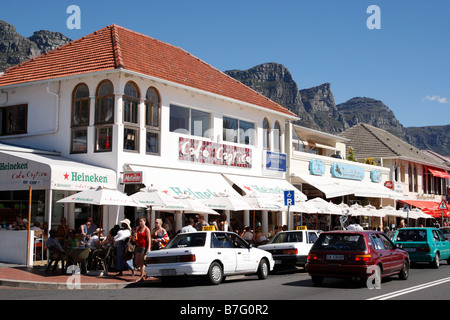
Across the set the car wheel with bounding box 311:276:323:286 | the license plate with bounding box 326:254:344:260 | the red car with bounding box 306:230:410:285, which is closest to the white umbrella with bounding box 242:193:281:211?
the car wheel with bounding box 311:276:323:286

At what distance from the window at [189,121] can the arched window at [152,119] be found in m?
0.96

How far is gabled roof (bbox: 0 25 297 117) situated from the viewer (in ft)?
73.6

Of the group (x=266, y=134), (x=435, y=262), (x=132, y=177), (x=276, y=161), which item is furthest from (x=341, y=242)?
(x=276, y=161)

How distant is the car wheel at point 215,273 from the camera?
47.8 ft

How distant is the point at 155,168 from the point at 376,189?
19.8 m

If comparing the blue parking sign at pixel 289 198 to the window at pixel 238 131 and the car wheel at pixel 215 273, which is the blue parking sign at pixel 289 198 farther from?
the car wheel at pixel 215 273

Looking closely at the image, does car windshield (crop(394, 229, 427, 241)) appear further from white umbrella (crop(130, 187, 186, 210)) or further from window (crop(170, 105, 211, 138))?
window (crop(170, 105, 211, 138))

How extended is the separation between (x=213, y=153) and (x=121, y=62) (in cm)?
667

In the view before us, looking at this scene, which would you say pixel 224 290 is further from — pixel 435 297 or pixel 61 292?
pixel 435 297

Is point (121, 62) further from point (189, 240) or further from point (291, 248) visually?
point (291, 248)

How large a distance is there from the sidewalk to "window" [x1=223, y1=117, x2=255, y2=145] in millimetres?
11689

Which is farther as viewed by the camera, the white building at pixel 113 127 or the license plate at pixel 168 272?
the white building at pixel 113 127

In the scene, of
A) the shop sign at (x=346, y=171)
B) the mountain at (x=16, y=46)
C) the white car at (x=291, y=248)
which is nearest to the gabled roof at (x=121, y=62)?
the white car at (x=291, y=248)

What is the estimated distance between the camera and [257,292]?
42.6ft
